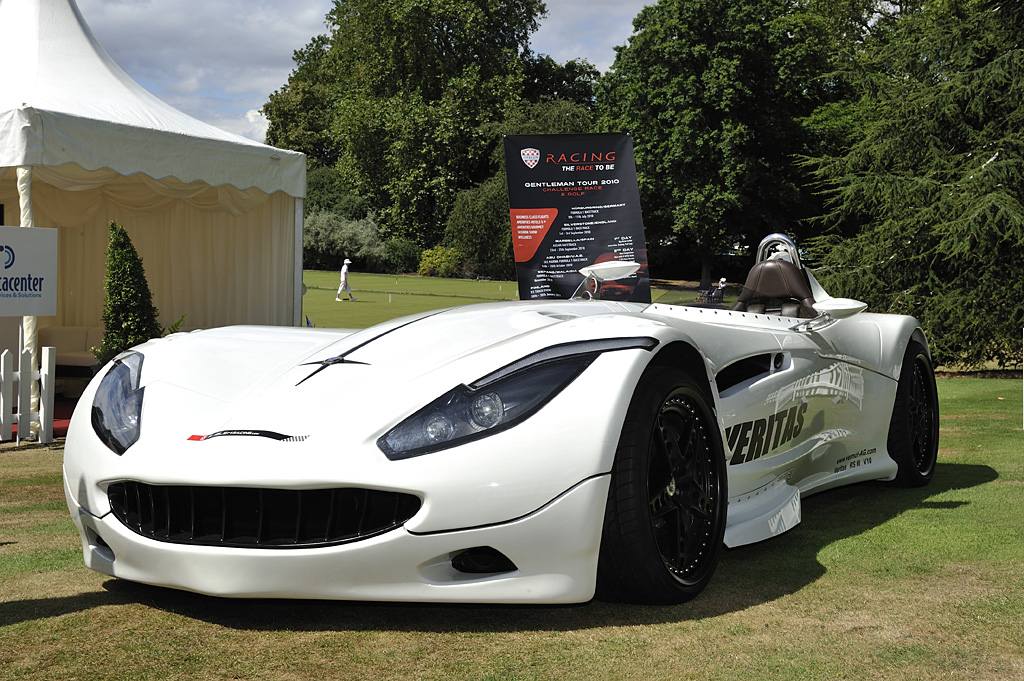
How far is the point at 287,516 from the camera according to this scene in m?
2.86

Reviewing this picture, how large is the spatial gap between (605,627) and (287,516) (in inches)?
40.0

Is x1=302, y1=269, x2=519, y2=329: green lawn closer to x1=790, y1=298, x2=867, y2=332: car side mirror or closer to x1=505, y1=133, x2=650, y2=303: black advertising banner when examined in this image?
x1=505, y1=133, x2=650, y2=303: black advertising banner

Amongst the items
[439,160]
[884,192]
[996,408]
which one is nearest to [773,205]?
[439,160]

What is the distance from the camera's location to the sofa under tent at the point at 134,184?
8930 millimetres

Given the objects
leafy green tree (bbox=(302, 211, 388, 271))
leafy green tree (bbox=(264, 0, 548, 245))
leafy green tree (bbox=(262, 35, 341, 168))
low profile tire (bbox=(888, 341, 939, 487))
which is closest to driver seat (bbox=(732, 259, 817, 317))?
low profile tire (bbox=(888, 341, 939, 487))

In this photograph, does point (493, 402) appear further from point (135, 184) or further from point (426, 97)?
point (426, 97)

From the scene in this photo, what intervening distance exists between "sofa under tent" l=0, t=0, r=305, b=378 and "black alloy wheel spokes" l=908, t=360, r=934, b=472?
6711mm

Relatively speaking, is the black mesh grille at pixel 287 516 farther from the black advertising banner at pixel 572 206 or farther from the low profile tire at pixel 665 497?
the black advertising banner at pixel 572 206

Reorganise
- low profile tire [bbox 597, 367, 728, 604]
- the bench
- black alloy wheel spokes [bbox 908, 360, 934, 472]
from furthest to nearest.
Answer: the bench < black alloy wheel spokes [bbox 908, 360, 934, 472] < low profile tire [bbox 597, 367, 728, 604]

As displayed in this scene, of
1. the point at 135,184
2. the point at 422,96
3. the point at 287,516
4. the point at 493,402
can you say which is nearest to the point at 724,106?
the point at 422,96

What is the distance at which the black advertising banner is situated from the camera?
9539 millimetres


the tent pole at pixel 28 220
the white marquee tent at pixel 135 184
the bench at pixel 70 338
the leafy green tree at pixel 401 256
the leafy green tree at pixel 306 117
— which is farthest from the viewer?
the leafy green tree at pixel 306 117

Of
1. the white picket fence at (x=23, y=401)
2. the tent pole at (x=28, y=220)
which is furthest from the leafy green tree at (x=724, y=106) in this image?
the white picket fence at (x=23, y=401)

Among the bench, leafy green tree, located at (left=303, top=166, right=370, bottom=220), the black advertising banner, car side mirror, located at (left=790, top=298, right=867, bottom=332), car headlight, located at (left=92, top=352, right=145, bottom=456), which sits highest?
leafy green tree, located at (left=303, top=166, right=370, bottom=220)
